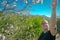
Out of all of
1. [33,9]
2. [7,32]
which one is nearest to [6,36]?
[7,32]

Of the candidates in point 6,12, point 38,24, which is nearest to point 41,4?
point 38,24

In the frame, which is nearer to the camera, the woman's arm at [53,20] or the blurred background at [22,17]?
the woman's arm at [53,20]

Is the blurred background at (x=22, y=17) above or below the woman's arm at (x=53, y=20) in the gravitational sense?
below

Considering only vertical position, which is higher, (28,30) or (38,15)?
(38,15)

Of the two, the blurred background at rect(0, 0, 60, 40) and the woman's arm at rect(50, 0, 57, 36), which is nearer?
the woman's arm at rect(50, 0, 57, 36)

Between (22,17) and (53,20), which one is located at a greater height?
(53,20)

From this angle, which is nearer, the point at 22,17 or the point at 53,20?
the point at 53,20

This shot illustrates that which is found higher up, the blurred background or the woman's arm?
the woman's arm

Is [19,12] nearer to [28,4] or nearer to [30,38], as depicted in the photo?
[28,4]

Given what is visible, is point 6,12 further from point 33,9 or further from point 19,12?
point 33,9
